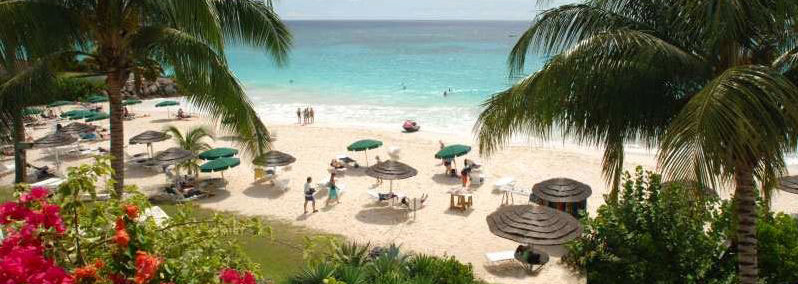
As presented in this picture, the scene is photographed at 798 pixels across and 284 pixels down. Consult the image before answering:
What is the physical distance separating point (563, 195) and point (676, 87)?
680 centimetres

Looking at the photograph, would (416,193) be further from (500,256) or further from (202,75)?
(202,75)

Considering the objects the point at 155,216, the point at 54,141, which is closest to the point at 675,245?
the point at 155,216

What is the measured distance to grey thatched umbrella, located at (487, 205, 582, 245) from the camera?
9773mm

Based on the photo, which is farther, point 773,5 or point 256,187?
point 256,187

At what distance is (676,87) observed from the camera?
6000 mm

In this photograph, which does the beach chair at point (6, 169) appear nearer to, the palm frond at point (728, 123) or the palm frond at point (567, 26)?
the palm frond at point (567, 26)

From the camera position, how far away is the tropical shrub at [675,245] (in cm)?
781

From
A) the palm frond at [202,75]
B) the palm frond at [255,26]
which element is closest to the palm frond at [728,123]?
the palm frond at [202,75]

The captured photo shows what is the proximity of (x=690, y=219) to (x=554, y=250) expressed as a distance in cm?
395

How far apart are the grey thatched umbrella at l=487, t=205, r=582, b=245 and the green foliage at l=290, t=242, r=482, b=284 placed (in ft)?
6.16

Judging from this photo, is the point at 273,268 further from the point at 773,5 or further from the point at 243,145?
the point at 773,5

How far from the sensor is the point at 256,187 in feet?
53.9

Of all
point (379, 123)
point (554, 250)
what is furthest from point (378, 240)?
point (379, 123)

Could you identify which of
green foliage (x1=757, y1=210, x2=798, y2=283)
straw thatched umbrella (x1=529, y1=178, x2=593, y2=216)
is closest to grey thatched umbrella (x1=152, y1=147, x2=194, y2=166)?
straw thatched umbrella (x1=529, y1=178, x2=593, y2=216)
